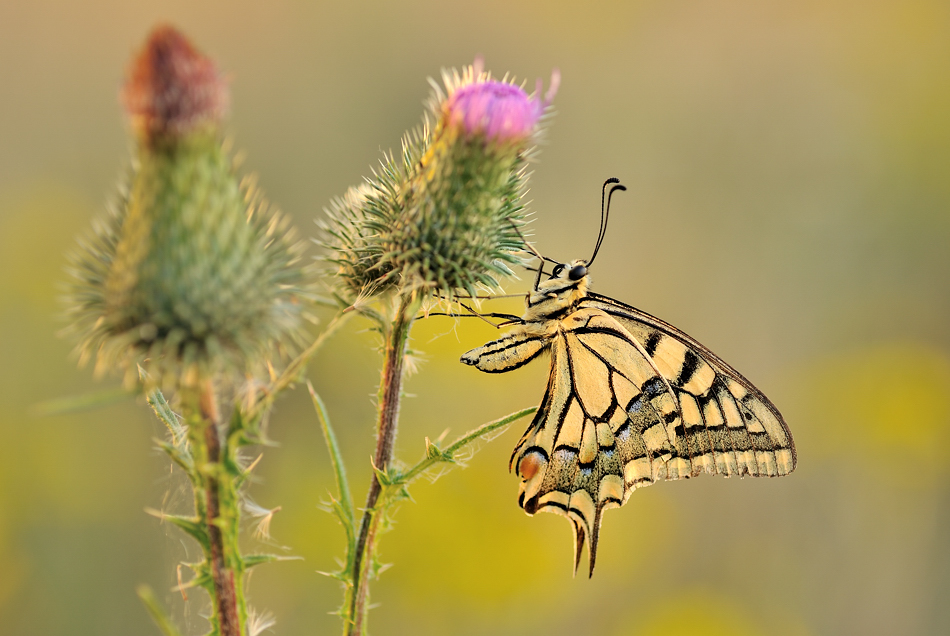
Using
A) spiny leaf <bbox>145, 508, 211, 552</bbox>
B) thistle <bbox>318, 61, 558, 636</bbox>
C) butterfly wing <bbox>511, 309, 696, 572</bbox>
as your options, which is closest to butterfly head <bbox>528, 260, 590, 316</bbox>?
butterfly wing <bbox>511, 309, 696, 572</bbox>

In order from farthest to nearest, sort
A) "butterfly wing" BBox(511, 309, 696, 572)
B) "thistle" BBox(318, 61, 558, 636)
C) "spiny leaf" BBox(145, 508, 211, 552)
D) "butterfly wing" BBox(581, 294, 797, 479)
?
"butterfly wing" BBox(511, 309, 696, 572) < "butterfly wing" BBox(581, 294, 797, 479) < "thistle" BBox(318, 61, 558, 636) < "spiny leaf" BBox(145, 508, 211, 552)

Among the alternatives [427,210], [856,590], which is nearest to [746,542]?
[856,590]

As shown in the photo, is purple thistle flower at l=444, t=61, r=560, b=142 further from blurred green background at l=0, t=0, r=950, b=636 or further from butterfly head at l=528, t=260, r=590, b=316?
blurred green background at l=0, t=0, r=950, b=636

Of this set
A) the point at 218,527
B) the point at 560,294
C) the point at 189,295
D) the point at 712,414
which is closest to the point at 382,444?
the point at 218,527

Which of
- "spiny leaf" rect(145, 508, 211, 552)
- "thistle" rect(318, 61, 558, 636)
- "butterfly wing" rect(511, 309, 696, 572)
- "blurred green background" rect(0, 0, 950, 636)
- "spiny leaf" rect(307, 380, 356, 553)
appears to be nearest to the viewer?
"spiny leaf" rect(145, 508, 211, 552)

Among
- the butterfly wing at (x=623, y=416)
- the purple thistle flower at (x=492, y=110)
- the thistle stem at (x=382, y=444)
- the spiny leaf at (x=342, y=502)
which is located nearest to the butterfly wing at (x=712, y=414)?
the butterfly wing at (x=623, y=416)

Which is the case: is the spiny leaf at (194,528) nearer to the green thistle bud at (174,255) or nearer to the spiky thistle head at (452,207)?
the green thistle bud at (174,255)

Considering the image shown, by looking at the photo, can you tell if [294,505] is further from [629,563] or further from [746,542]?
[746,542]
